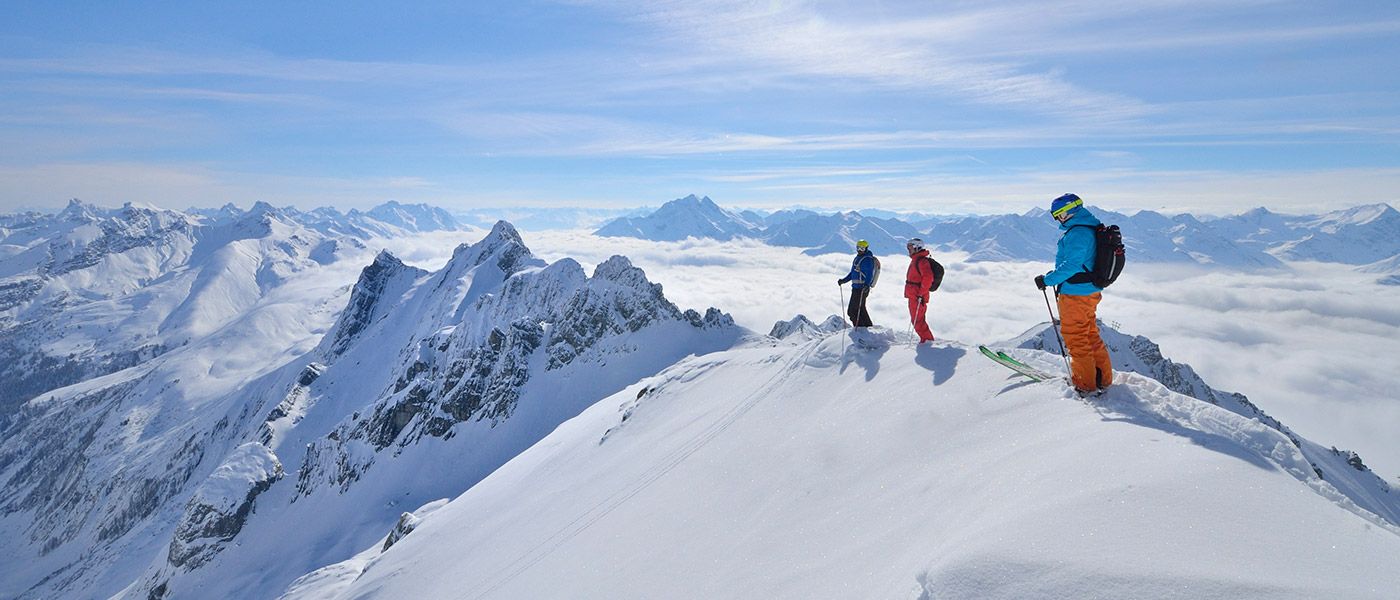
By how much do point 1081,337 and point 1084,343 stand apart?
103mm

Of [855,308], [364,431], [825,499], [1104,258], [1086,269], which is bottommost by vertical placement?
[364,431]

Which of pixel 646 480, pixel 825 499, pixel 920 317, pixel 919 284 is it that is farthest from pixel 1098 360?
pixel 646 480

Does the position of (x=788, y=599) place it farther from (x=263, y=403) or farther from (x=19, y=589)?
(x=19, y=589)

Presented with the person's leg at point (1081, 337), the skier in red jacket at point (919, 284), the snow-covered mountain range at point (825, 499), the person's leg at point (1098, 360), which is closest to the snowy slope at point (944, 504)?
the snow-covered mountain range at point (825, 499)

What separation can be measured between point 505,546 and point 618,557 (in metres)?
9.08

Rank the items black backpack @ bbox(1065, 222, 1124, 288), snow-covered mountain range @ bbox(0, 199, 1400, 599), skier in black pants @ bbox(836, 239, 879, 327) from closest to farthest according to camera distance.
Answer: snow-covered mountain range @ bbox(0, 199, 1400, 599), black backpack @ bbox(1065, 222, 1124, 288), skier in black pants @ bbox(836, 239, 879, 327)

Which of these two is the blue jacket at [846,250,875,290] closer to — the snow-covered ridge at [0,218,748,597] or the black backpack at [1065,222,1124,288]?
the black backpack at [1065,222,1124,288]

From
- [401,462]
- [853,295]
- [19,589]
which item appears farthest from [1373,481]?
[19,589]

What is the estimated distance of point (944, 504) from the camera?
24.8 ft

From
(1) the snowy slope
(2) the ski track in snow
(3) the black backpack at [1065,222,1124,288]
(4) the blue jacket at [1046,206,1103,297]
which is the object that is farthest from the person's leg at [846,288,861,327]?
(3) the black backpack at [1065,222,1124,288]

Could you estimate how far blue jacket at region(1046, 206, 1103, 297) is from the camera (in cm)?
916

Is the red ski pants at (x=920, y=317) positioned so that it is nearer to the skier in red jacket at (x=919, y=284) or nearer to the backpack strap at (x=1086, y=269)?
the skier in red jacket at (x=919, y=284)

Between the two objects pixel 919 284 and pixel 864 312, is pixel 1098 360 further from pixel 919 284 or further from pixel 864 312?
pixel 864 312

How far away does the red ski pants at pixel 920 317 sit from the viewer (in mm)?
14856
